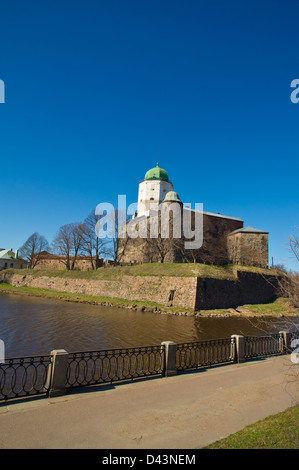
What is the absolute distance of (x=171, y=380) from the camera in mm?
8484

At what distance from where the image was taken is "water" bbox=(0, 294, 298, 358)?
1491 centimetres

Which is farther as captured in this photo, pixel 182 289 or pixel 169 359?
pixel 182 289

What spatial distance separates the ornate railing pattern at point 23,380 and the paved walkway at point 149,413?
17.8 inches

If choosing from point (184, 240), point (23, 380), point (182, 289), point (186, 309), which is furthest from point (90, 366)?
point (184, 240)

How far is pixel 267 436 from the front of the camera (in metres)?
4.89

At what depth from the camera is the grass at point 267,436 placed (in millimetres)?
4594

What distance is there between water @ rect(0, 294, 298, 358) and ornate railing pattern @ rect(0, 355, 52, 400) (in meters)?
2.82

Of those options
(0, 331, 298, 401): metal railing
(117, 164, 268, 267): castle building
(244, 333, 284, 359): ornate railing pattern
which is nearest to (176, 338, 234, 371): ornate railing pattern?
(0, 331, 298, 401): metal railing

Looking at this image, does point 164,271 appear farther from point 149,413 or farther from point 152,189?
point 149,413

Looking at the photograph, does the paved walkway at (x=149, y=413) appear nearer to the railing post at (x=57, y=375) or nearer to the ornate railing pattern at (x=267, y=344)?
the railing post at (x=57, y=375)

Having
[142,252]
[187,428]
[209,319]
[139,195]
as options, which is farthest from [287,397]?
[139,195]

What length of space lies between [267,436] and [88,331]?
15445mm

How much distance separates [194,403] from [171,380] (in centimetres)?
177

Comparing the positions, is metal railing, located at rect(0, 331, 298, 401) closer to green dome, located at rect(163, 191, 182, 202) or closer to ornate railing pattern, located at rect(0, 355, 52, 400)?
ornate railing pattern, located at rect(0, 355, 52, 400)
